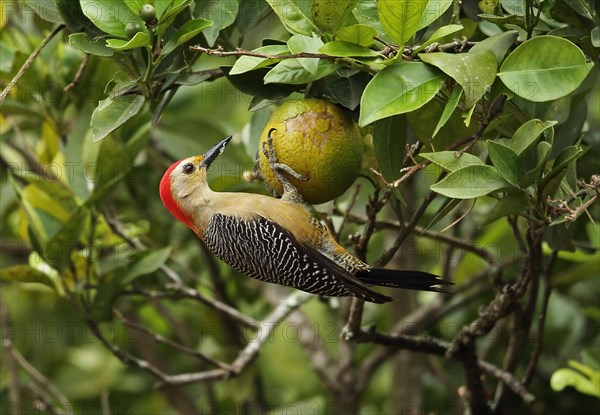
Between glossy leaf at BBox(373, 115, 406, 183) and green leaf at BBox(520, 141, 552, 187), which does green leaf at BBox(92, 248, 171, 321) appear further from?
green leaf at BBox(520, 141, 552, 187)

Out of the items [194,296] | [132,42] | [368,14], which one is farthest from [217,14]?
[194,296]

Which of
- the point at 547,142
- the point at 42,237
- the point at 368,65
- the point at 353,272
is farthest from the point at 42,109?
the point at 547,142

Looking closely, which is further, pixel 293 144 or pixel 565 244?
pixel 565 244

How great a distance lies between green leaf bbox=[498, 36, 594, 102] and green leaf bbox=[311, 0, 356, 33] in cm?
34

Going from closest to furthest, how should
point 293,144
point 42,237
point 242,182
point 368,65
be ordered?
point 368,65 < point 293,144 < point 42,237 < point 242,182

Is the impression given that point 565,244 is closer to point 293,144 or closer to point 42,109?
point 293,144

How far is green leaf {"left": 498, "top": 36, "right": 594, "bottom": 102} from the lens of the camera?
1.82 meters

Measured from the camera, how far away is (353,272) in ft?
7.92

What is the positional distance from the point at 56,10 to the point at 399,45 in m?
1.07

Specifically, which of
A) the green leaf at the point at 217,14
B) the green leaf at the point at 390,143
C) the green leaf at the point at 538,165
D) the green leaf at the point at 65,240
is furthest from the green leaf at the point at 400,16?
the green leaf at the point at 65,240

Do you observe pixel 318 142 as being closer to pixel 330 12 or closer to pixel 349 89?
pixel 349 89

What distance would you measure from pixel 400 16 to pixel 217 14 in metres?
0.56

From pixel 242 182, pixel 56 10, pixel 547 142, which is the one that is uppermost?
pixel 56 10

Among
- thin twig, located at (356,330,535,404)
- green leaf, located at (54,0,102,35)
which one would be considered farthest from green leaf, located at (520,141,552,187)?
green leaf, located at (54,0,102,35)
